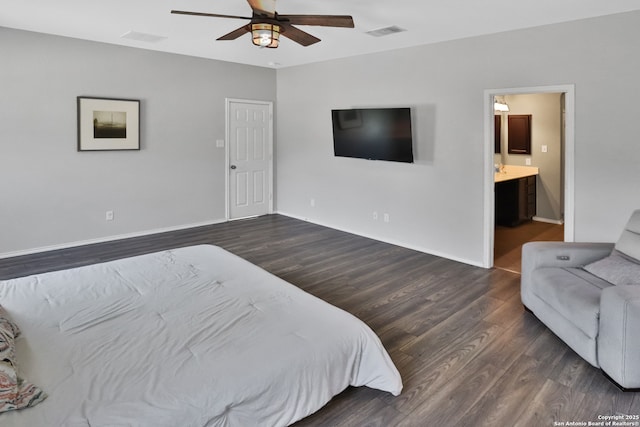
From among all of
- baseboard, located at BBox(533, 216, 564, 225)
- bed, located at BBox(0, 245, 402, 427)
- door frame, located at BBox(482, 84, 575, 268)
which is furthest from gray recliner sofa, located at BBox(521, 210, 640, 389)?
baseboard, located at BBox(533, 216, 564, 225)

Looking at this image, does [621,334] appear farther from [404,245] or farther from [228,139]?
[228,139]

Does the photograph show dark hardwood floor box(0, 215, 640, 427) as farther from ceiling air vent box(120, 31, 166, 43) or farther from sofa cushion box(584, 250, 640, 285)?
ceiling air vent box(120, 31, 166, 43)

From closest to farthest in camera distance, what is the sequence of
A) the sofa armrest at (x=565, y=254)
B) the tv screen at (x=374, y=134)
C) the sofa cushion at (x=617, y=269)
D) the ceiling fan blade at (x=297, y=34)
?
the sofa cushion at (x=617, y=269) < the sofa armrest at (x=565, y=254) < the ceiling fan blade at (x=297, y=34) < the tv screen at (x=374, y=134)

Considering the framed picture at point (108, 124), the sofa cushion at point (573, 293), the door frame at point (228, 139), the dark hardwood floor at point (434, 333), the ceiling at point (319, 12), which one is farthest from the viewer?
the door frame at point (228, 139)

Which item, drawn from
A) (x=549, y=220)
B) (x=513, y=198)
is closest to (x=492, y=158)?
(x=513, y=198)

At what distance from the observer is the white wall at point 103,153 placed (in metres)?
4.99

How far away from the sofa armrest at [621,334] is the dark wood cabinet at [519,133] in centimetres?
509

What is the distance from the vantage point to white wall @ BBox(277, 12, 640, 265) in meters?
3.80

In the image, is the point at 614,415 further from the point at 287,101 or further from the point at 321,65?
the point at 287,101

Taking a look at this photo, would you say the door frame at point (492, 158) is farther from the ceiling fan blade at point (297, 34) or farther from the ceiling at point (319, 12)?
the ceiling fan blade at point (297, 34)

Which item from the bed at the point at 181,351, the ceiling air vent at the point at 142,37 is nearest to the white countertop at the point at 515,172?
the bed at the point at 181,351

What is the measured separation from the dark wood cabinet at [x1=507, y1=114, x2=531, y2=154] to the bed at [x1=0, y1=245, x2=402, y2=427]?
5.87 m

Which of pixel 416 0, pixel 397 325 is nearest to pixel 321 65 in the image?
pixel 416 0

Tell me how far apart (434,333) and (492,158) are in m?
2.35
